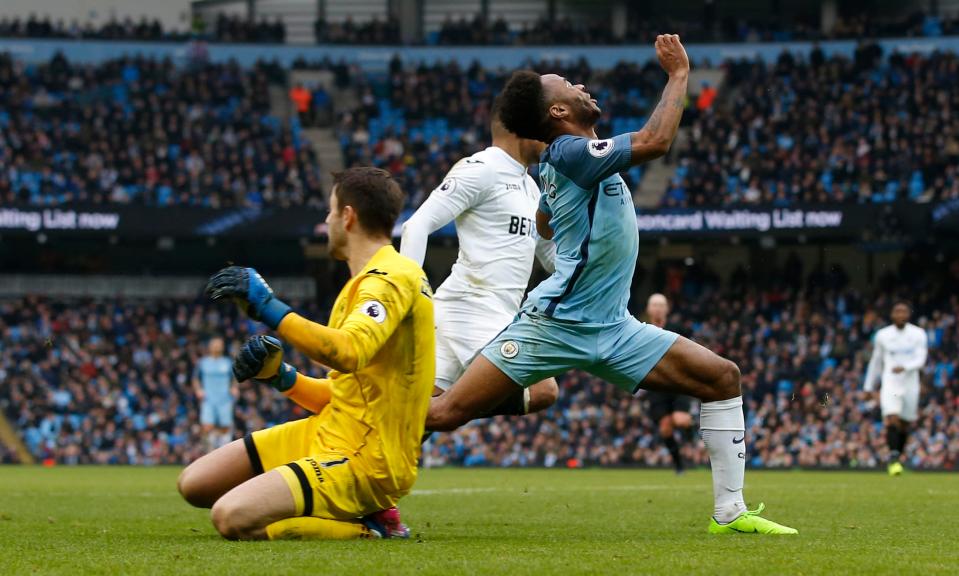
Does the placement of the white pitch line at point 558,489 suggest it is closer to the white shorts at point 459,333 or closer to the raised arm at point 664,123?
the white shorts at point 459,333

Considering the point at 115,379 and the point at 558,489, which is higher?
the point at 558,489

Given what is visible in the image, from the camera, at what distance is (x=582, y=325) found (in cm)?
685

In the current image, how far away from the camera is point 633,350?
6.88 m

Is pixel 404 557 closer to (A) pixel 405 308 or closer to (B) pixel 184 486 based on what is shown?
(A) pixel 405 308

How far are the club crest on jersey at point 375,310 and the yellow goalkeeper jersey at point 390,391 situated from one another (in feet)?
0.59

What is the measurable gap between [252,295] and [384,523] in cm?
164

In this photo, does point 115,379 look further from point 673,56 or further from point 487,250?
point 673,56

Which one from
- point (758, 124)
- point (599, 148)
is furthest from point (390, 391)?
point (758, 124)

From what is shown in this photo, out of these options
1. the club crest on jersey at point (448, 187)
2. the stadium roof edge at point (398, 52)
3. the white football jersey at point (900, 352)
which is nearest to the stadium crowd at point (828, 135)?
the stadium roof edge at point (398, 52)

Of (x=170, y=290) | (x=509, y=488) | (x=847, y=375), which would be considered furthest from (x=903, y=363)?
(x=170, y=290)

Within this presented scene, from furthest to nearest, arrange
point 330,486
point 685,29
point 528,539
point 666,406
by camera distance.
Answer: point 685,29, point 666,406, point 528,539, point 330,486

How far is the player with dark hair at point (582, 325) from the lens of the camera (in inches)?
269

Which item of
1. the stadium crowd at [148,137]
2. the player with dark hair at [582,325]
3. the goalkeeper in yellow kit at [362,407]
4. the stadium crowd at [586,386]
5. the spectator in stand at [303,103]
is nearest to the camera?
the goalkeeper in yellow kit at [362,407]

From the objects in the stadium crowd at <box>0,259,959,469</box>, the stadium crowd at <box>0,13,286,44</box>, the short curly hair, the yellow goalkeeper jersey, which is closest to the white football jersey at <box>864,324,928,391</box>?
the stadium crowd at <box>0,259,959,469</box>
